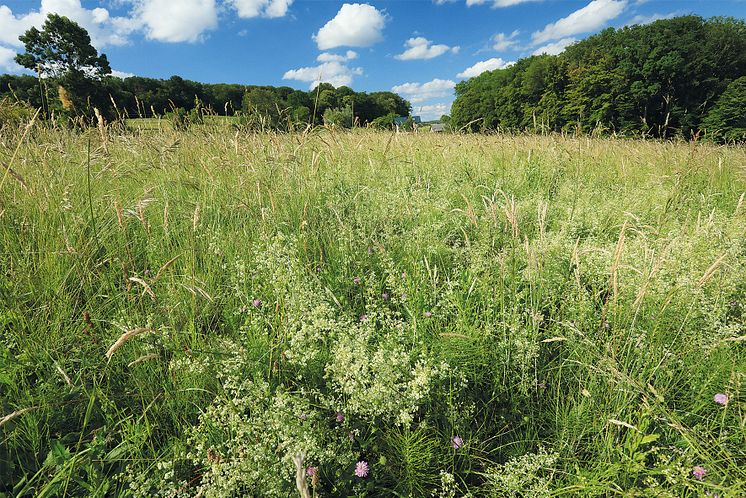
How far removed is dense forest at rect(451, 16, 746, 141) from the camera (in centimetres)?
2770

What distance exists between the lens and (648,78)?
109 feet

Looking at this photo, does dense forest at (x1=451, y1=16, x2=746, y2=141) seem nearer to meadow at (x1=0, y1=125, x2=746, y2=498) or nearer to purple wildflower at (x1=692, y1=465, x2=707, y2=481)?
meadow at (x1=0, y1=125, x2=746, y2=498)

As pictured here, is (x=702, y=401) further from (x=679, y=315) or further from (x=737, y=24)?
(x=737, y=24)

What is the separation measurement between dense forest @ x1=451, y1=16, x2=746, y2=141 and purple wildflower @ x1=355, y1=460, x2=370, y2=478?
29.0 meters

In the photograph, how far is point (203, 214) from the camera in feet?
9.02

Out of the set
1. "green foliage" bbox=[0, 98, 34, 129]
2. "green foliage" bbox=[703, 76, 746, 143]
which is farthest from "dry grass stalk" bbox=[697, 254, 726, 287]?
"green foliage" bbox=[703, 76, 746, 143]

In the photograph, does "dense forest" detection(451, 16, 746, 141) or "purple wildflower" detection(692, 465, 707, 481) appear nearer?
"purple wildflower" detection(692, 465, 707, 481)

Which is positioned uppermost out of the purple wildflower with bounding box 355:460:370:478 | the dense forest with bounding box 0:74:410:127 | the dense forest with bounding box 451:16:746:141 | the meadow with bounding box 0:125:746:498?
the dense forest with bounding box 451:16:746:141

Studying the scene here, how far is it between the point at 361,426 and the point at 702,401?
1332 mm

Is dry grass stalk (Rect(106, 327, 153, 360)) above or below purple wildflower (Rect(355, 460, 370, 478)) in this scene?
above

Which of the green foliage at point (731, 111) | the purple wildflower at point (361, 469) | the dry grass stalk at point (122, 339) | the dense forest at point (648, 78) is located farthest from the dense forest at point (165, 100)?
the green foliage at point (731, 111)

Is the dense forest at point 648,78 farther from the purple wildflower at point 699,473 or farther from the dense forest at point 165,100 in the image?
the purple wildflower at point 699,473

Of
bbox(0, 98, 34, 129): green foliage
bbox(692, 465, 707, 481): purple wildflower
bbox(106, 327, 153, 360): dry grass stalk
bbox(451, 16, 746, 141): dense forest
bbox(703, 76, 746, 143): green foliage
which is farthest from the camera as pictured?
bbox(451, 16, 746, 141): dense forest

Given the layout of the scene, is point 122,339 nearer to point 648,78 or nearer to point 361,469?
point 361,469
